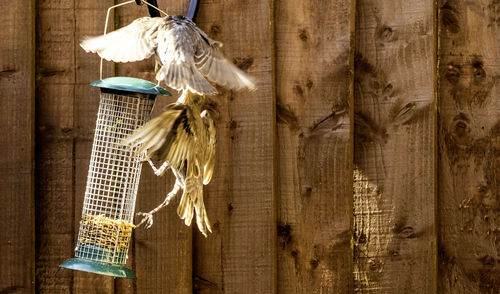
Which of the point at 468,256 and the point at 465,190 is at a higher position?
the point at 465,190

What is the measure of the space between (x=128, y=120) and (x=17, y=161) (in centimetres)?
57

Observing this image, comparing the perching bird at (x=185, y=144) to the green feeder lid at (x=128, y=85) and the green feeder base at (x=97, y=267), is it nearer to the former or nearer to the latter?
the green feeder lid at (x=128, y=85)

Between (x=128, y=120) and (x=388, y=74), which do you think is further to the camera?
(x=388, y=74)

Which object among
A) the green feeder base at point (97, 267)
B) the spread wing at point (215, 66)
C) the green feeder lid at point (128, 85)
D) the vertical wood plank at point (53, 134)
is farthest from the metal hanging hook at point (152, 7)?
the green feeder base at point (97, 267)

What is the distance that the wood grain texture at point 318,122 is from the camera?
2.79 m

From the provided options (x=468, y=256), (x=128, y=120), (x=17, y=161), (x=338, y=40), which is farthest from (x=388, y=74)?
(x=17, y=161)

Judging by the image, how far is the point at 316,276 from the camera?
2.81m

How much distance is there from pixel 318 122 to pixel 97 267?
1.08 metres

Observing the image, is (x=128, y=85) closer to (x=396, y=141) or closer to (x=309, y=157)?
(x=309, y=157)

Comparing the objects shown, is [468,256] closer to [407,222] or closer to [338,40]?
[407,222]

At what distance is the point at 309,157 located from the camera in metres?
2.80

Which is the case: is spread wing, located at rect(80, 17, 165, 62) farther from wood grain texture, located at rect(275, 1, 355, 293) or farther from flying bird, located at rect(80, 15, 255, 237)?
wood grain texture, located at rect(275, 1, 355, 293)

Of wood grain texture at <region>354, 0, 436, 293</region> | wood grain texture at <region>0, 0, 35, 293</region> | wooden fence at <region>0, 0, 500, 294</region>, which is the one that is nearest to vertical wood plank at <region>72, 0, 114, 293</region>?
wooden fence at <region>0, 0, 500, 294</region>

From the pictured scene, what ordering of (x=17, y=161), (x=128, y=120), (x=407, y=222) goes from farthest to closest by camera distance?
(x=407, y=222)
(x=17, y=161)
(x=128, y=120)
